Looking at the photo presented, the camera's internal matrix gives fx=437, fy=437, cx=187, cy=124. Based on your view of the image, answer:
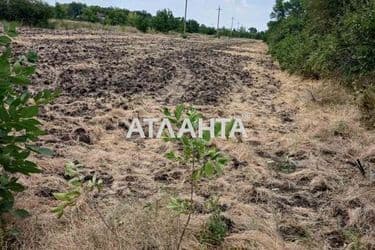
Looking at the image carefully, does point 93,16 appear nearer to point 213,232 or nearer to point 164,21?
point 164,21

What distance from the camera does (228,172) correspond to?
14.5ft

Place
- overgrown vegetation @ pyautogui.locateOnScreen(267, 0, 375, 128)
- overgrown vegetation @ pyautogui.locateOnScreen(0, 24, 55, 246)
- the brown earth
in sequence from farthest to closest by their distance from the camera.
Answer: overgrown vegetation @ pyautogui.locateOnScreen(267, 0, 375, 128)
the brown earth
overgrown vegetation @ pyautogui.locateOnScreen(0, 24, 55, 246)

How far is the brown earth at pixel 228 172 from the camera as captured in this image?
2.78 metres

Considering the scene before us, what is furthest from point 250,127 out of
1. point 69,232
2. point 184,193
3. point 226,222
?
point 69,232

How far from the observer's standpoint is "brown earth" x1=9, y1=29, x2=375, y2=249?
9.12 feet

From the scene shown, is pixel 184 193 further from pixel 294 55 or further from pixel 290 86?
pixel 294 55

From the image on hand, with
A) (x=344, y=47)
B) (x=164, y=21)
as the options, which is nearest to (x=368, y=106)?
(x=344, y=47)

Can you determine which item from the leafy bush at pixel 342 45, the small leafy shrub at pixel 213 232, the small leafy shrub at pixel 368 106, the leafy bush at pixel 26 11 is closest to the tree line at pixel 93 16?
the leafy bush at pixel 26 11

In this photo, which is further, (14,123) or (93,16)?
(93,16)

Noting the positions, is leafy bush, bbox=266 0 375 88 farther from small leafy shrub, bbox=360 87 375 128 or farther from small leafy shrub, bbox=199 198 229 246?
small leafy shrub, bbox=199 198 229 246

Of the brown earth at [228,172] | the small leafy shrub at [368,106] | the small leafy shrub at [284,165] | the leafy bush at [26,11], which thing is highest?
the leafy bush at [26,11]

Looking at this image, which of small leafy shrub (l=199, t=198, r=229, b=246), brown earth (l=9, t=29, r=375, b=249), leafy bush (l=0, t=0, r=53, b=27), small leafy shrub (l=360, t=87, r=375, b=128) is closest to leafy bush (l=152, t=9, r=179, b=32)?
leafy bush (l=0, t=0, r=53, b=27)

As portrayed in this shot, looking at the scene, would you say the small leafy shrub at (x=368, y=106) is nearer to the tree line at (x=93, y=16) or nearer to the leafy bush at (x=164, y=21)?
the tree line at (x=93, y=16)

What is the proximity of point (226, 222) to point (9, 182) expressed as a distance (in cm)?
159
